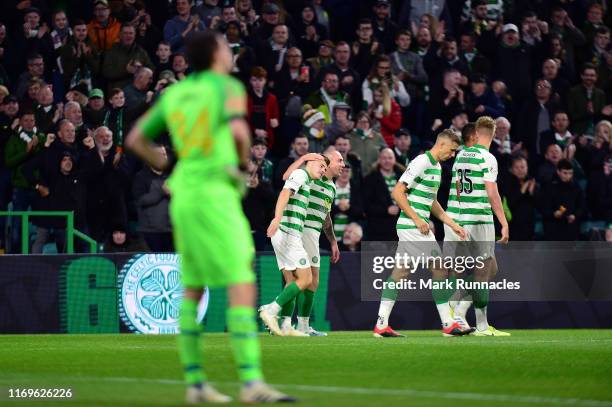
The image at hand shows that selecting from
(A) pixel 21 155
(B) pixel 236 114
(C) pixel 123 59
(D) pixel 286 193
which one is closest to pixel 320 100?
(C) pixel 123 59

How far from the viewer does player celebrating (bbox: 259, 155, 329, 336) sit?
15.8m

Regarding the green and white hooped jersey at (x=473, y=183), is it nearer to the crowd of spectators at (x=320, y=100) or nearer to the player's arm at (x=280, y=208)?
the player's arm at (x=280, y=208)

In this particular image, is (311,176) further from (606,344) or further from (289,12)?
(289,12)

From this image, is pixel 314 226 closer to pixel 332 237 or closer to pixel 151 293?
pixel 332 237

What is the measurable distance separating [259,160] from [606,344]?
7221 mm

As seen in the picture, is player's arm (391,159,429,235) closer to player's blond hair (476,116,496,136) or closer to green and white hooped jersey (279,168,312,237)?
player's blond hair (476,116,496,136)

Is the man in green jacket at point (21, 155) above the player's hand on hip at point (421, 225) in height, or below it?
above

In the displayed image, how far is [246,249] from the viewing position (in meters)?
7.70

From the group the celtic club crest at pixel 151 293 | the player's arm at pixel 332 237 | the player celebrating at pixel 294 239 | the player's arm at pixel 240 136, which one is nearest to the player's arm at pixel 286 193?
the player celebrating at pixel 294 239

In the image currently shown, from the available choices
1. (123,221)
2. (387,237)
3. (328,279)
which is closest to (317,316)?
(328,279)

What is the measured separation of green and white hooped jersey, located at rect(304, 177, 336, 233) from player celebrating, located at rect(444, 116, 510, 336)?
1521mm

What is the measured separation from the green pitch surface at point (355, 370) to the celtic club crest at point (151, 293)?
266 cm

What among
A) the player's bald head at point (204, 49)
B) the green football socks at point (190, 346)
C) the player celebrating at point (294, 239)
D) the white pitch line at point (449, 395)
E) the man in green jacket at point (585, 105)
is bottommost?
the white pitch line at point (449, 395)

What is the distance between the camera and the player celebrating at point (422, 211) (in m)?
15.4
